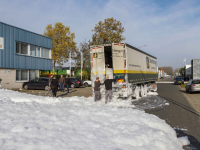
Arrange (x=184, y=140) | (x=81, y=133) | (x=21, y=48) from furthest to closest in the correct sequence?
1. (x=21, y=48)
2. (x=184, y=140)
3. (x=81, y=133)

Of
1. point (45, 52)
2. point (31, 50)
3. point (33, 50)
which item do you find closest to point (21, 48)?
point (31, 50)

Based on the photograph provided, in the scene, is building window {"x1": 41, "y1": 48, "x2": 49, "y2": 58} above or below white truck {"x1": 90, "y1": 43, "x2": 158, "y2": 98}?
above

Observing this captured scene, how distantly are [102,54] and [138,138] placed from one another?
9111 mm

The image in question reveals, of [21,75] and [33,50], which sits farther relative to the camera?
[33,50]

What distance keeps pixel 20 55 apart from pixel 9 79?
328 centimetres

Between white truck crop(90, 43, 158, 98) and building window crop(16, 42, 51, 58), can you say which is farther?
building window crop(16, 42, 51, 58)

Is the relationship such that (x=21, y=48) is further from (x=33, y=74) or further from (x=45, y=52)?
(x=45, y=52)

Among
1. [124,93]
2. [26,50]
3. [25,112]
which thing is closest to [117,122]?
[25,112]

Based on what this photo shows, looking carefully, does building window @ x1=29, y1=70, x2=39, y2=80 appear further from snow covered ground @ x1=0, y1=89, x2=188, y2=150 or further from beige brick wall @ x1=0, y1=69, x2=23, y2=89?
snow covered ground @ x1=0, y1=89, x2=188, y2=150

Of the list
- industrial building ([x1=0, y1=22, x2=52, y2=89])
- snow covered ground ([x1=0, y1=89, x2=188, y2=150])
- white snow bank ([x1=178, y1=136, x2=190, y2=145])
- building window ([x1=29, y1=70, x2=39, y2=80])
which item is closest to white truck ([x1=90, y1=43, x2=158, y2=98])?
snow covered ground ([x1=0, y1=89, x2=188, y2=150])

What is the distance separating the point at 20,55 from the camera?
→ 923 inches

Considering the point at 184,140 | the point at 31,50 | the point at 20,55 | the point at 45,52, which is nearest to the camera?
the point at 184,140

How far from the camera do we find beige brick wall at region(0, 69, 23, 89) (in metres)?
21.2

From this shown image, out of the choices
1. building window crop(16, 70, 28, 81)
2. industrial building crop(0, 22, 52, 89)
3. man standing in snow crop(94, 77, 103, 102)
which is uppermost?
industrial building crop(0, 22, 52, 89)
